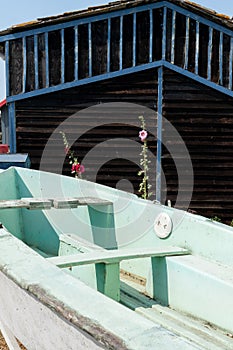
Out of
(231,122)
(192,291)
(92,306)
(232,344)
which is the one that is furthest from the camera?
(231,122)

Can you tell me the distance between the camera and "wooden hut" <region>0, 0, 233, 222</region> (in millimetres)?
7043

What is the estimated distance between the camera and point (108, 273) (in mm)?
2510

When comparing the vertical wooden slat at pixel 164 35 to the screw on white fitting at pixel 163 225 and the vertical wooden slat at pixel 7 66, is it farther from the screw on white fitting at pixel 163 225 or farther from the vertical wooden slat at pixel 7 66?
the screw on white fitting at pixel 163 225

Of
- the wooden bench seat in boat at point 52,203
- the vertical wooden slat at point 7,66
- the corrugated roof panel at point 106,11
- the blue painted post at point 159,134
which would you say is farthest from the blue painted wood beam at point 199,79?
the wooden bench seat in boat at point 52,203

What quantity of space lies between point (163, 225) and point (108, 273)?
631 millimetres

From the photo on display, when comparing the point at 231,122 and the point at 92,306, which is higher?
the point at 231,122

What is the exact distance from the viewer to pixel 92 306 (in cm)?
132

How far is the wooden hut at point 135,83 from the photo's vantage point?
7043 mm

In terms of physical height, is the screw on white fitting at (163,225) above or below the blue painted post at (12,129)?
below

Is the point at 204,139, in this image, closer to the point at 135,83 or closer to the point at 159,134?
the point at 159,134

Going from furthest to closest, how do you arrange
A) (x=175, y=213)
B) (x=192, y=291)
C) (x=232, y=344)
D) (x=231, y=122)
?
(x=231, y=122), (x=175, y=213), (x=192, y=291), (x=232, y=344)

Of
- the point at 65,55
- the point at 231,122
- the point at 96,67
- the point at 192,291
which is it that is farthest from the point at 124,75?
the point at 192,291

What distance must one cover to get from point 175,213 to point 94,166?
187 inches

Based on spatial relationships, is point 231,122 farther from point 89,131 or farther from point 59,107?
point 59,107
